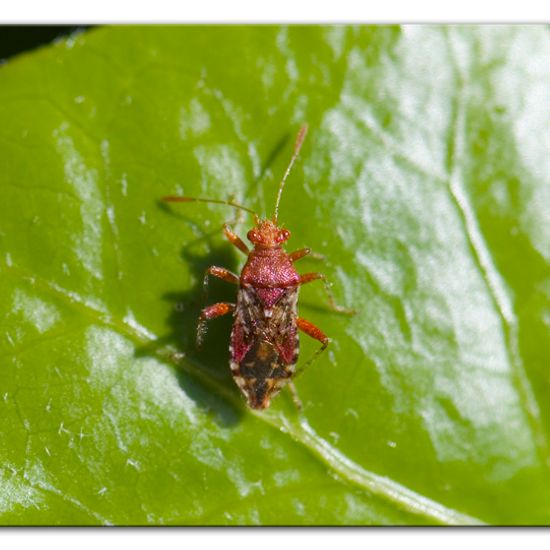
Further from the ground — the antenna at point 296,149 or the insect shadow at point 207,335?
the antenna at point 296,149

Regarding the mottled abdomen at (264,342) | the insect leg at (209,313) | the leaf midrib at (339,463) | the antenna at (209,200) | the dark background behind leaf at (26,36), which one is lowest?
the leaf midrib at (339,463)

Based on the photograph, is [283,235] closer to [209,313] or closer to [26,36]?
[209,313]

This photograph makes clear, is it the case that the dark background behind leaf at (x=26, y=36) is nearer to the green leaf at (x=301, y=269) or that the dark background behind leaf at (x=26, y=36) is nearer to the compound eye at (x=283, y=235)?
the green leaf at (x=301, y=269)

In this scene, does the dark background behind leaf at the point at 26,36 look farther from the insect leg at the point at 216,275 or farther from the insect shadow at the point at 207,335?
the insect leg at the point at 216,275

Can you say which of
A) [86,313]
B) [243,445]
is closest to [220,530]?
[243,445]

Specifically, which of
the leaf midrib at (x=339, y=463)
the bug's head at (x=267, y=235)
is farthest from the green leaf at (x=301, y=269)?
the bug's head at (x=267, y=235)

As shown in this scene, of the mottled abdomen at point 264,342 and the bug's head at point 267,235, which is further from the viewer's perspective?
the bug's head at point 267,235

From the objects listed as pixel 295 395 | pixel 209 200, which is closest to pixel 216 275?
Result: pixel 209 200
